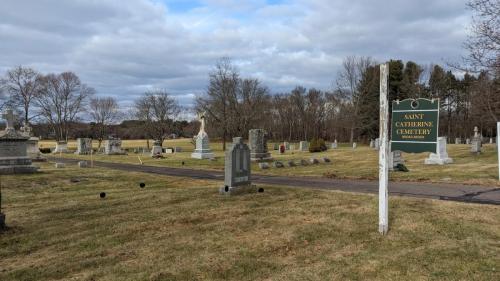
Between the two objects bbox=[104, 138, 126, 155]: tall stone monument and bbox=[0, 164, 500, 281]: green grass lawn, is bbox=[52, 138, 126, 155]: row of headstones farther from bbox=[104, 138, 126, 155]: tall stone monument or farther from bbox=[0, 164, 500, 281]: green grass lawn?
bbox=[0, 164, 500, 281]: green grass lawn

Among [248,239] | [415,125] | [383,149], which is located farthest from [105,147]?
[383,149]

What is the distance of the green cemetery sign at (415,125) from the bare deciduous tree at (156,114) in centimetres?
5371

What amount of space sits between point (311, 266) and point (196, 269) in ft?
5.34

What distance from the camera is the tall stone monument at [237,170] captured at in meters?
11.2

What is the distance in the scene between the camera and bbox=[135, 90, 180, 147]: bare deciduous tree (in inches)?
2382

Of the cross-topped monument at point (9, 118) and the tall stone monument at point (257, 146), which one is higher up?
the cross-topped monument at point (9, 118)

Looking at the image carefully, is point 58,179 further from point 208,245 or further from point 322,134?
point 322,134

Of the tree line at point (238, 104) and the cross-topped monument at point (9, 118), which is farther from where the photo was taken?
the tree line at point (238, 104)

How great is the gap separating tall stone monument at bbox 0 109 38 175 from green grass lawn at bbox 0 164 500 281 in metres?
8.09

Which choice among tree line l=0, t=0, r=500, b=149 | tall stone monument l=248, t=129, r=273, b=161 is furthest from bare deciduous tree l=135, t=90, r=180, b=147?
tall stone monument l=248, t=129, r=273, b=161

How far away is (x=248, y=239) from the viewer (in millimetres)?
6801

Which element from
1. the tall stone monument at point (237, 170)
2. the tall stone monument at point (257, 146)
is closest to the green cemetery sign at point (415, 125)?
the tall stone monument at point (237, 170)

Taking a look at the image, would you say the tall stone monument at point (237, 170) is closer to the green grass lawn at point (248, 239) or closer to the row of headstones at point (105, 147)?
the green grass lawn at point (248, 239)

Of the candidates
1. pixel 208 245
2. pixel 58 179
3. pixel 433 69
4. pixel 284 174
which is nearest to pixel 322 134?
pixel 433 69
